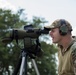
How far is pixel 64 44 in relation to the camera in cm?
479

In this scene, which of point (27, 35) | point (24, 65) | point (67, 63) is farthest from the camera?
point (27, 35)

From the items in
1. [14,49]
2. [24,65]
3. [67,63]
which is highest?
[67,63]

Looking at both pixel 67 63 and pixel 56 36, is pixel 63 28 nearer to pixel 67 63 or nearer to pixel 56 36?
pixel 56 36

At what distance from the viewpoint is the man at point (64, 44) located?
463 centimetres

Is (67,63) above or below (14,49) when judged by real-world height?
above

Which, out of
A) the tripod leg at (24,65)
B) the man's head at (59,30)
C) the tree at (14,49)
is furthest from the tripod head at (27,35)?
the tree at (14,49)

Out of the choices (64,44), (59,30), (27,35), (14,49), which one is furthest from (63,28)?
(14,49)

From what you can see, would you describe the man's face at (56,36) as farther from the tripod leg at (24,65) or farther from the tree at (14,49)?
the tree at (14,49)

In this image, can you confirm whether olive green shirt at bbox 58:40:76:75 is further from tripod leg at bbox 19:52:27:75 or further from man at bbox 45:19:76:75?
tripod leg at bbox 19:52:27:75

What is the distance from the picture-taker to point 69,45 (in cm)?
473

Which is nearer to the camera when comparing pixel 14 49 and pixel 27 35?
pixel 27 35

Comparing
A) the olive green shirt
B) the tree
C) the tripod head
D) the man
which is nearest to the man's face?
the man

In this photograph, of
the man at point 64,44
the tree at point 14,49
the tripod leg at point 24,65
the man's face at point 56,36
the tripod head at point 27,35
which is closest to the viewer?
the man at point 64,44

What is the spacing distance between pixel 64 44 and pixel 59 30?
0.20 metres
